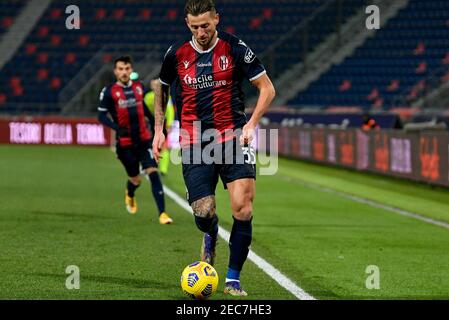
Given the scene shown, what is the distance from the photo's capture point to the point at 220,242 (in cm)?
1198

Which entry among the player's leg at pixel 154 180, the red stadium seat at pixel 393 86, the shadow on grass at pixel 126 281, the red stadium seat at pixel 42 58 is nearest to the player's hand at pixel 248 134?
the shadow on grass at pixel 126 281

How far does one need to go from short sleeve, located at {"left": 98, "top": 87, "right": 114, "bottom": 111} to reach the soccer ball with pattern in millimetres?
7082

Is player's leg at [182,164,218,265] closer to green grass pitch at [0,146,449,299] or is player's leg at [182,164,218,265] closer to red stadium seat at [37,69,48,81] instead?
green grass pitch at [0,146,449,299]

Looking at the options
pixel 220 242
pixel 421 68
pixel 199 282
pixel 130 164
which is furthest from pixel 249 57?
pixel 421 68

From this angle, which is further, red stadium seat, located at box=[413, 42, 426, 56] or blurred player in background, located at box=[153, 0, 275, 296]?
red stadium seat, located at box=[413, 42, 426, 56]

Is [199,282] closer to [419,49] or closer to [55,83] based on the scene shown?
[419,49]

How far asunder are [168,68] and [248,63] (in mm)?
687

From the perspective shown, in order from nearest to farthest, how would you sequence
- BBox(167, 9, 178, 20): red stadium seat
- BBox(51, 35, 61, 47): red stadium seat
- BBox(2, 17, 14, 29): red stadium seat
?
BBox(167, 9, 178, 20): red stadium seat
BBox(51, 35, 61, 47): red stadium seat
BBox(2, 17, 14, 29): red stadium seat

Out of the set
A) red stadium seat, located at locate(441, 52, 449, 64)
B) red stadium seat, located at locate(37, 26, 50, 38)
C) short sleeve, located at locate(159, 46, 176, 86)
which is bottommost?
short sleeve, located at locate(159, 46, 176, 86)

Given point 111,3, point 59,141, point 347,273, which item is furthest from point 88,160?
point 347,273

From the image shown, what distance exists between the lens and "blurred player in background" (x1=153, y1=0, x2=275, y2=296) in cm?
819

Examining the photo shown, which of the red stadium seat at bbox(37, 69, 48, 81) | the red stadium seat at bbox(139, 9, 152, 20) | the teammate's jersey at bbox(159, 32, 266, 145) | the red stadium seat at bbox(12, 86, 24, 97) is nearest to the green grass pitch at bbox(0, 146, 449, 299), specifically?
the teammate's jersey at bbox(159, 32, 266, 145)

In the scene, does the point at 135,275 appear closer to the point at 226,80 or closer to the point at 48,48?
the point at 226,80

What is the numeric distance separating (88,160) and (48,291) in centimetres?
2413
